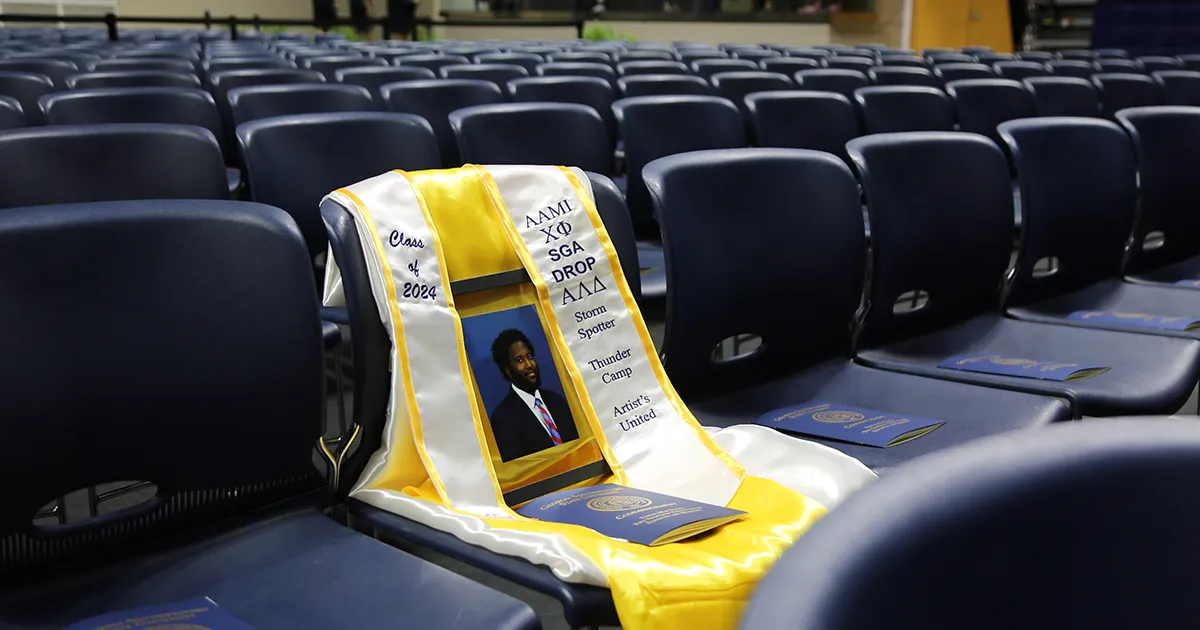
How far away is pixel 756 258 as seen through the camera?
202cm

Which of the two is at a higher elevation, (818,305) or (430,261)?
(430,261)

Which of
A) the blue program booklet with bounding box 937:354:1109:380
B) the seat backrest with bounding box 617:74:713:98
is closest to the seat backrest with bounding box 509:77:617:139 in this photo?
the seat backrest with bounding box 617:74:713:98

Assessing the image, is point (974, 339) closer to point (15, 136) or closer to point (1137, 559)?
point (1137, 559)

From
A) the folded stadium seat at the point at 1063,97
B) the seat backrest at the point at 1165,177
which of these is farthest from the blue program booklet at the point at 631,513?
the folded stadium seat at the point at 1063,97

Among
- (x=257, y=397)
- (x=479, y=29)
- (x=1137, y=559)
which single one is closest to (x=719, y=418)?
(x=257, y=397)

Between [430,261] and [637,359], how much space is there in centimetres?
41

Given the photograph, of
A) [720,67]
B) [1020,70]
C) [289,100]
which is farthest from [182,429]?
[1020,70]

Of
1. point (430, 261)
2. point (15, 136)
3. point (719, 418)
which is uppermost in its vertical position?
point (15, 136)

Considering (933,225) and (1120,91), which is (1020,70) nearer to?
(1120,91)

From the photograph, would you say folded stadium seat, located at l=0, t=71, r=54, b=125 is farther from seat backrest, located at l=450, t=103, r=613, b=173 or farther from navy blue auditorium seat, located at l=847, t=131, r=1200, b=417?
navy blue auditorium seat, located at l=847, t=131, r=1200, b=417

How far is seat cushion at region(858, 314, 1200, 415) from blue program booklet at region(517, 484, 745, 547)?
0.92m

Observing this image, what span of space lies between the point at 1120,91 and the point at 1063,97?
66 cm

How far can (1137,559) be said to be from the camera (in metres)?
0.53

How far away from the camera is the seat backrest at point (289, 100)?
11.4ft
